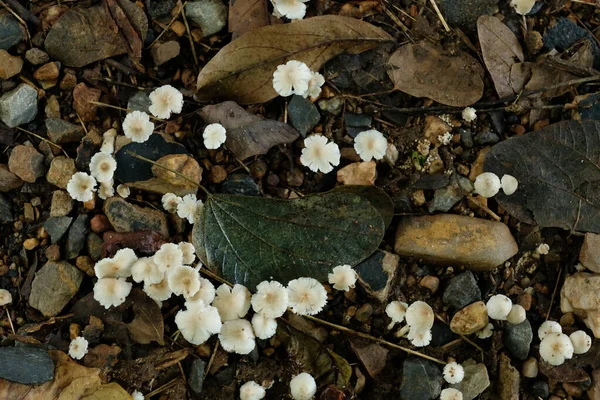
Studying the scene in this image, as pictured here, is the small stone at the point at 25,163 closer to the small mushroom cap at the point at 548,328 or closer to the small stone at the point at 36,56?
the small stone at the point at 36,56

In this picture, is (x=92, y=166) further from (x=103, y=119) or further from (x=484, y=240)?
(x=484, y=240)

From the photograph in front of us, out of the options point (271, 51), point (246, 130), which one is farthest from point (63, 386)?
point (271, 51)

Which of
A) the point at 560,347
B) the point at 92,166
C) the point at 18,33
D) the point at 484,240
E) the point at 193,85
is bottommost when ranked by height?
the point at 560,347

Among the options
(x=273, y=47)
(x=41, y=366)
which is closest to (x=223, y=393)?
(x=41, y=366)

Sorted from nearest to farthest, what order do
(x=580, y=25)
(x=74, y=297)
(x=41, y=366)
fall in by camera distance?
1. (x=41, y=366)
2. (x=74, y=297)
3. (x=580, y=25)

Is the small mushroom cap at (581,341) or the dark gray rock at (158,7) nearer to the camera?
the small mushroom cap at (581,341)

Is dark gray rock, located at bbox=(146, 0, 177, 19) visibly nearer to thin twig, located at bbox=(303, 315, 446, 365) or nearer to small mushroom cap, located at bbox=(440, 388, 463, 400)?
thin twig, located at bbox=(303, 315, 446, 365)

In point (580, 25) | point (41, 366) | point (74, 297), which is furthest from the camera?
point (580, 25)

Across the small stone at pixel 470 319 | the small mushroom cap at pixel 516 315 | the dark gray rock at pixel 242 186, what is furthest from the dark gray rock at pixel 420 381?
the dark gray rock at pixel 242 186
